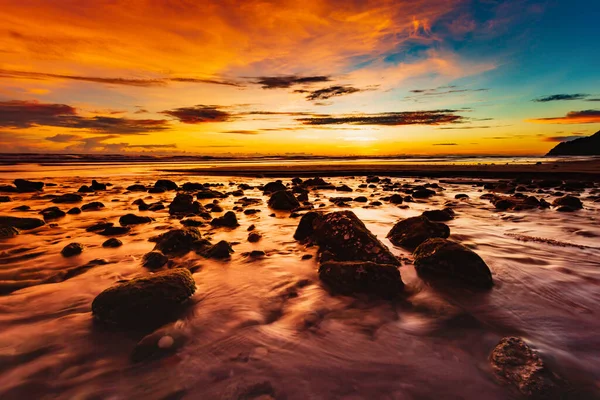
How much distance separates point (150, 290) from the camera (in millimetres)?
3707

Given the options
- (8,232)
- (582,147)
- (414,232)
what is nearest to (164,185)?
(8,232)

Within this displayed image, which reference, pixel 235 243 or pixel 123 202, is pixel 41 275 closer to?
pixel 235 243

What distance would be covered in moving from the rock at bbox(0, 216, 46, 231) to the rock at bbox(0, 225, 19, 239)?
0.33 meters

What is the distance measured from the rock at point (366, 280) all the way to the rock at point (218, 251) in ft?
7.17

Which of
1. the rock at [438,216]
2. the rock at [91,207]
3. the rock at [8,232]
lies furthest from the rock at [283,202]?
the rock at [8,232]

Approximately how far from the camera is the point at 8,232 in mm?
7016

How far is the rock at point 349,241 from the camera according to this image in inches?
207

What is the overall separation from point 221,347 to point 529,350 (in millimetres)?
2946

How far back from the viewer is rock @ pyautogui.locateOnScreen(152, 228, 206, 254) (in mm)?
6092

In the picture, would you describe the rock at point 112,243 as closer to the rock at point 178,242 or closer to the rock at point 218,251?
the rock at point 178,242

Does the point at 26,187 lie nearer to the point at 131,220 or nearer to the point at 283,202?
the point at 131,220

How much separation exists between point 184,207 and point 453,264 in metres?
8.49

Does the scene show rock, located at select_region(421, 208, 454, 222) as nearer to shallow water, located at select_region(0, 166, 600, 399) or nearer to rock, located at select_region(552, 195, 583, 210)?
shallow water, located at select_region(0, 166, 600, 399)

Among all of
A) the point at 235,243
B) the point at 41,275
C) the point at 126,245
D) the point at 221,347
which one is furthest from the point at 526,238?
the point at 41,275
